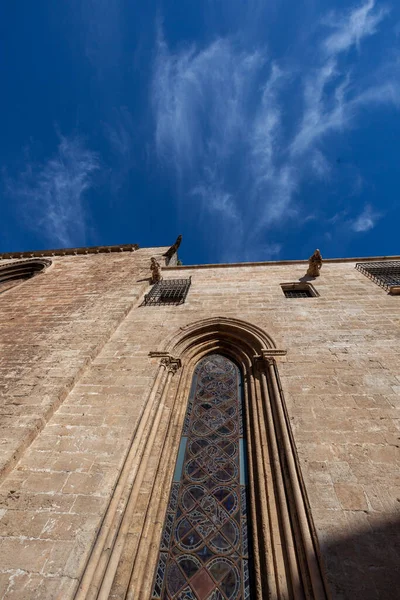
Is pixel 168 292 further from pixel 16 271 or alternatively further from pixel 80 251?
pixel 16 271

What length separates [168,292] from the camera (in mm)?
7520

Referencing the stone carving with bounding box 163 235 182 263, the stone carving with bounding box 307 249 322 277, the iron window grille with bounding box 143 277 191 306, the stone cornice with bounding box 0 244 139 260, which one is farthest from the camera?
Result: the stone cornice with bounding box 0 244 139 260

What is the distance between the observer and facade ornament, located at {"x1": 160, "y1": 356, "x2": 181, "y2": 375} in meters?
4.94

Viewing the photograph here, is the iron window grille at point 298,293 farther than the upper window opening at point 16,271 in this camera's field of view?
No

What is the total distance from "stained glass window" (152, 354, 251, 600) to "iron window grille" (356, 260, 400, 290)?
482 centimetres

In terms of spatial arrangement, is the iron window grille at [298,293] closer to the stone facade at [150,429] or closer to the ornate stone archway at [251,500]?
the stone facade at [150,429]

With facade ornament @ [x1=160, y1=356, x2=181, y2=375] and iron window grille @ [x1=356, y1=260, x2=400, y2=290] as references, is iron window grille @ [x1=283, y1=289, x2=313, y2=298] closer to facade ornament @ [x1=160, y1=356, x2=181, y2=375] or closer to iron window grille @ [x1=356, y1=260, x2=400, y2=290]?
iron window grille @ [x1=356, y1=260, x2=400, y2=290]

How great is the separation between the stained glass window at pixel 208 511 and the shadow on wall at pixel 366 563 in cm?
81

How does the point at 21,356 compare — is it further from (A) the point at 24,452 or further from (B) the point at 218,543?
(B) the point at 218,543

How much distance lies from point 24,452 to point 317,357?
166 inches

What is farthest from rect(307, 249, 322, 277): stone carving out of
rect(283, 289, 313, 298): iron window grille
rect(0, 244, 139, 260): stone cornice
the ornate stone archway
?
rect(0, 244, 139, 260): stone cornice

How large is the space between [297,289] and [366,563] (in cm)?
562

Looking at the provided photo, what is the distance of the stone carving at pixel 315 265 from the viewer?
7715 millimetres

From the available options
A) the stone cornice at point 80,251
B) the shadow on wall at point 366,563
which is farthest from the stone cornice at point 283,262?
the shadow on wall at point 366,563
